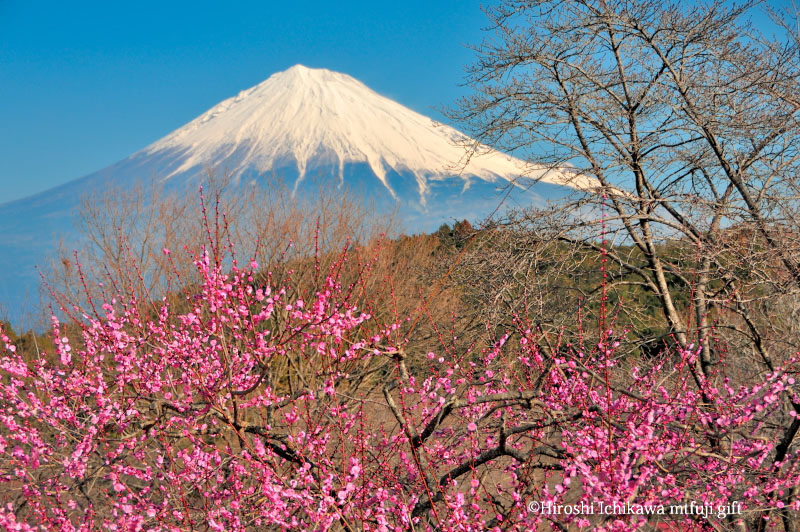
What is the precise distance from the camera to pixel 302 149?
388ft

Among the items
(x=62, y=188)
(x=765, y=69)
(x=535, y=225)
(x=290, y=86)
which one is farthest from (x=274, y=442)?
(x=62, y=188)

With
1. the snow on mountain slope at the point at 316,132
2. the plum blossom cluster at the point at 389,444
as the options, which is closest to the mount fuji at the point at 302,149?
the snow on mountain slope at the point at 316,132

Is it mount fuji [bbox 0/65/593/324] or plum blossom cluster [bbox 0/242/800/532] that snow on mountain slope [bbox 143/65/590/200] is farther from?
plum blossom cluster [bbox 0/242/800/532]

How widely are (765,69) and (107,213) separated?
39.0 feet

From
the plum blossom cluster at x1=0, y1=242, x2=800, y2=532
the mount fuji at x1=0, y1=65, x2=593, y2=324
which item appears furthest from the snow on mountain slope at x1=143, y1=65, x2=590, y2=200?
the plum blossom cluster at x1=0, y1=242, x2=800, y2=532


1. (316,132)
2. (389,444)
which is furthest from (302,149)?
(389,444)

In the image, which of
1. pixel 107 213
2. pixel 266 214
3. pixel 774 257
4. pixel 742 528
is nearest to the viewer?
pixel 742 528

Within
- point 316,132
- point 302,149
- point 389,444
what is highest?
point 316,132

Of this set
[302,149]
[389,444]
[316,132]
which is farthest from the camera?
[316,132]

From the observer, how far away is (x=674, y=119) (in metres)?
7.57

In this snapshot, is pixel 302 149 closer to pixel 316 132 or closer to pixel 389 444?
pixel 316 132

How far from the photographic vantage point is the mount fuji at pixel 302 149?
107875 mm

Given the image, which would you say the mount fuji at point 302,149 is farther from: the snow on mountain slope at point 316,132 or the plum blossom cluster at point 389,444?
the plum blossom cluster at point 389,444

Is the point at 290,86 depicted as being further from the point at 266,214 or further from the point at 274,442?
the point at 274,442
